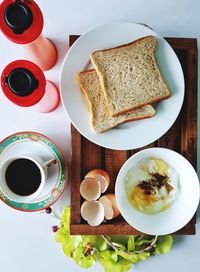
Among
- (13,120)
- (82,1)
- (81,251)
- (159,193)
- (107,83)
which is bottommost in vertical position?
(81,251)

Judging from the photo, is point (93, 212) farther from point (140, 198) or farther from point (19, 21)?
point (19, 21)

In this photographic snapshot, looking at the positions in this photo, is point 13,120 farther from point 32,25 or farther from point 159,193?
point 159,193

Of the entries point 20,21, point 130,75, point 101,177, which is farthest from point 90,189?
point 20,21

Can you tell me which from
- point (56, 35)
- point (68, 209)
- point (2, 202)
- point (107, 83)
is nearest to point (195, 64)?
point (107, 83)

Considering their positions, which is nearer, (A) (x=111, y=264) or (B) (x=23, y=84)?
(B) (x=23, y=84)

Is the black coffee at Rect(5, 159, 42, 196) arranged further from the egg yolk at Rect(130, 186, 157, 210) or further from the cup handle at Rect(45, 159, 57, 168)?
the egg yolk at Rect(130, 186, 157, 210)

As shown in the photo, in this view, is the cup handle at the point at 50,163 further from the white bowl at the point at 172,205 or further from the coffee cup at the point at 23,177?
the white bowl at the point at 172,205
